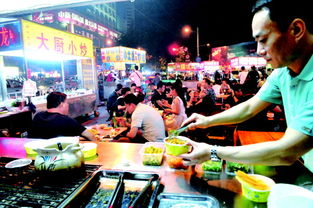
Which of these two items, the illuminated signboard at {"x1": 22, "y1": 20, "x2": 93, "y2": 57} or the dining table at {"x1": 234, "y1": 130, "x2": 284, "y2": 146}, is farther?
the illuminated signboard at {"x1": 22, "y1": 20, "x2": 93, "y2": 57}

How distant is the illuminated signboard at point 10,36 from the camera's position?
22.5 ft

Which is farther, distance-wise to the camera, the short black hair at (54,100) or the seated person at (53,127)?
the short black hair at (54,100)

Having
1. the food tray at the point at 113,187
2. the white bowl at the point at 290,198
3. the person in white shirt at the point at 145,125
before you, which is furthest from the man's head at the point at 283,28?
the person in white shirt at the point at 145,125

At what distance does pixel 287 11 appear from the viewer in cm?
136

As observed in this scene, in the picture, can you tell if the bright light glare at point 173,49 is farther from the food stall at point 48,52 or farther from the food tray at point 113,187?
the food tray at point 113,187

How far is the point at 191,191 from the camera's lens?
158 cm

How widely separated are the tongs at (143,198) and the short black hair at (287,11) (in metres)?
1.43

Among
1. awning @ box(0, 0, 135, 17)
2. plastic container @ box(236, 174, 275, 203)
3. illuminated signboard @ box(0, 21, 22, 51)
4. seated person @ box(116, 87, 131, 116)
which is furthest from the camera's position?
seated person @ box(116, 87, 131, 116)

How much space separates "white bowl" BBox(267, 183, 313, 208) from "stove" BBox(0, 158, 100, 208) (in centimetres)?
127

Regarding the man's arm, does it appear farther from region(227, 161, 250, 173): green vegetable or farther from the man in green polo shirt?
region(227, 161, 250, 173): green vegetable

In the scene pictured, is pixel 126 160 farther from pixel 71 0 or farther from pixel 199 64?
pixel 199 64

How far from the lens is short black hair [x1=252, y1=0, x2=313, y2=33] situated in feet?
4.45

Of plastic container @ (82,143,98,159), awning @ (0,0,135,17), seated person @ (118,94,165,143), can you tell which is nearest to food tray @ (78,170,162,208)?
plastic container @ (82,143,98,159)

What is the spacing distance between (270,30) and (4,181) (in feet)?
7.64
